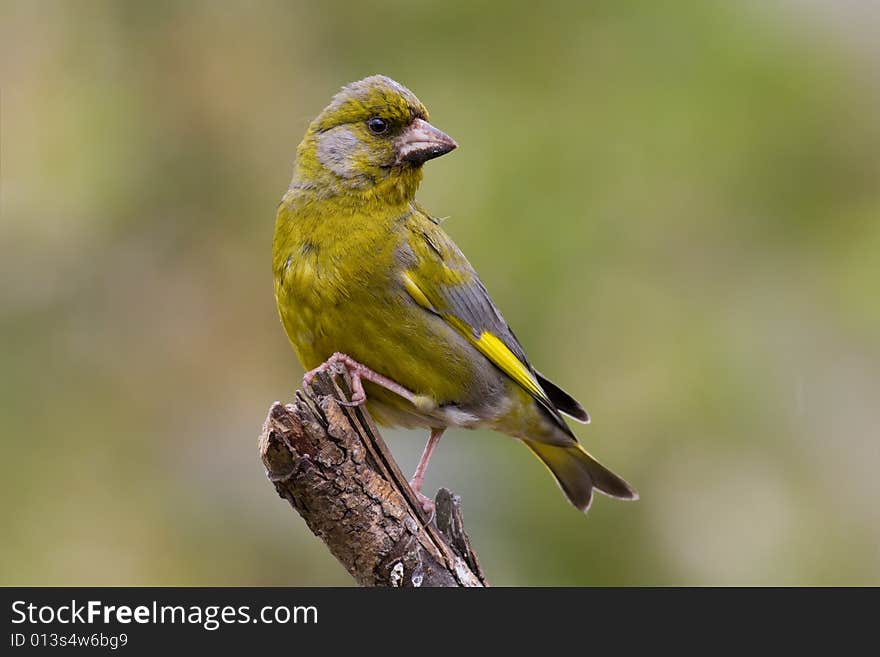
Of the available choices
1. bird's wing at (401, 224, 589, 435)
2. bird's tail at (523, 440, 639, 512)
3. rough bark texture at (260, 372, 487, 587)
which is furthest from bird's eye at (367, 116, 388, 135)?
bird's tail at (523, 440, 639, 512)

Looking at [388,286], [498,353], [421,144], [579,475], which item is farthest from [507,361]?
[421,144]

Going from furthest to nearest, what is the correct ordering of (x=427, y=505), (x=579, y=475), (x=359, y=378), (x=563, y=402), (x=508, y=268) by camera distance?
(x=508, y=268) → (x=579, y=475) → (x=563, y=402) → (x=359, y=378) → (x=427, y=505)

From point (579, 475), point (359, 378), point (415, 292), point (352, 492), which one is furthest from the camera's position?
point (579, 475)

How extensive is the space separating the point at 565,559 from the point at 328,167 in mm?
2094

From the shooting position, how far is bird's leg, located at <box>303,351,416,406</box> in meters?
4.27

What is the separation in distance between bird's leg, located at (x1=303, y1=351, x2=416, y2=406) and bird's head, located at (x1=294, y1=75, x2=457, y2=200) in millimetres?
647

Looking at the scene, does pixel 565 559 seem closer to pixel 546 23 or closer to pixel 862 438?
pixel 862 438

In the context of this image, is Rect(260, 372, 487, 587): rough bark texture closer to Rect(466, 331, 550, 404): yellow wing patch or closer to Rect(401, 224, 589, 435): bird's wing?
Rect(401, 224, 589, 435): bird's wing

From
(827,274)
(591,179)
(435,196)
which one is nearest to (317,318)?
(435,196)

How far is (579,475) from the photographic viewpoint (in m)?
5.42

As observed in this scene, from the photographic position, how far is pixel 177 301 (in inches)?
258

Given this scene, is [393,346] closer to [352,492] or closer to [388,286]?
[388,286]

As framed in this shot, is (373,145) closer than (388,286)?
No

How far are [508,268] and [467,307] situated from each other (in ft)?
3.80
